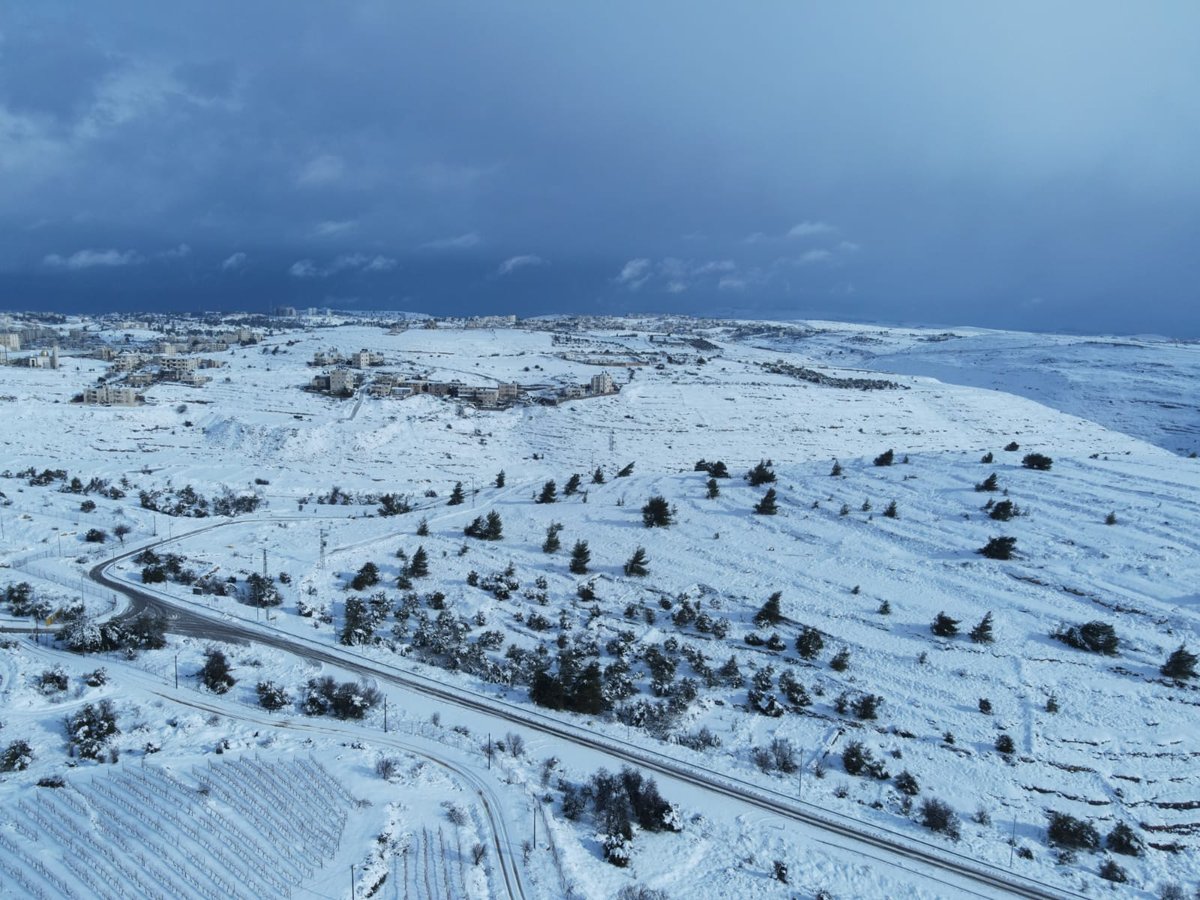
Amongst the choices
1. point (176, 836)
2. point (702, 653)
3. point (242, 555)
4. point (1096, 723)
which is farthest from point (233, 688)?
point (1096, 723)

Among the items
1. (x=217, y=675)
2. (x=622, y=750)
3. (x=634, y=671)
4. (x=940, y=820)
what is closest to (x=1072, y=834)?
(x=940, y=820)

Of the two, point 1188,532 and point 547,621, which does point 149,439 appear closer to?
point 547,621

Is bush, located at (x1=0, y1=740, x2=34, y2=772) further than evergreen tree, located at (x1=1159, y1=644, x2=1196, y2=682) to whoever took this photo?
No

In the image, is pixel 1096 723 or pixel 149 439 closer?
pixel 1096 723

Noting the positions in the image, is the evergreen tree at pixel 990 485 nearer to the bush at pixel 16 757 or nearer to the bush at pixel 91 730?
the bush at pixel 91 730

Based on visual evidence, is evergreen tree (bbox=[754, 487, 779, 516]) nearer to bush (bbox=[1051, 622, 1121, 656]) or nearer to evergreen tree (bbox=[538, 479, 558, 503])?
evergreen tree (bbox=[538, 479, 558, 503])

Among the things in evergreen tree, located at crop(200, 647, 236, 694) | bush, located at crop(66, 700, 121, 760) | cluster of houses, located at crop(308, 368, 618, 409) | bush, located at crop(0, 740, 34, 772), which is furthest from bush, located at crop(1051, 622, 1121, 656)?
cluster of houses, located at crop(308, 368, 618, 409)

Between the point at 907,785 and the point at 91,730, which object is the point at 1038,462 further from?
the point at 91,730

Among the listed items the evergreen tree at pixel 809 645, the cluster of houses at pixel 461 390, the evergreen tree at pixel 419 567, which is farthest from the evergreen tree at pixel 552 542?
the cluster of houses at pixel 461 390
